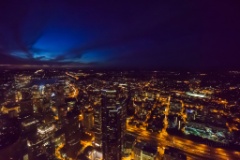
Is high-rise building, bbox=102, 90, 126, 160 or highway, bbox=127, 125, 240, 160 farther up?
high-rise building, bbox=102, 90, 126, 160

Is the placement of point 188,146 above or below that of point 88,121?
below

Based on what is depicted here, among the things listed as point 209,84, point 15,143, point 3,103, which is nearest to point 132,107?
point 15,143

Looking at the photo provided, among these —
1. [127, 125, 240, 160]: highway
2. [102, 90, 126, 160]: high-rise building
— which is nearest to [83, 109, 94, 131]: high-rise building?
[127, 125, 240, 160]: highway

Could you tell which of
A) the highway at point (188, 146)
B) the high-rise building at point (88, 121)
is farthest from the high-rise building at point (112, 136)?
the high-rise building at point (88, 121)

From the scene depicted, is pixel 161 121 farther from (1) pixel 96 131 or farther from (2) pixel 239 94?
(2) pixel 239 94

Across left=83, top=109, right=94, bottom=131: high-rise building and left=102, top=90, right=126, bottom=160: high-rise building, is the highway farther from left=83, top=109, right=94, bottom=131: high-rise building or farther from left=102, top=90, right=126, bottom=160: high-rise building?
left=83, top=109, right=94, bottom=131: high-rise building

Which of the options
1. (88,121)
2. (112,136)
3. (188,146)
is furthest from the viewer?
(88,121)

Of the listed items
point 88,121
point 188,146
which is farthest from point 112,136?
point 188,146

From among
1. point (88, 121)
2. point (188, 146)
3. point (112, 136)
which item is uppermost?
point (112, 136)

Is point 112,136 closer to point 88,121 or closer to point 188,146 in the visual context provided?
point 88,121
